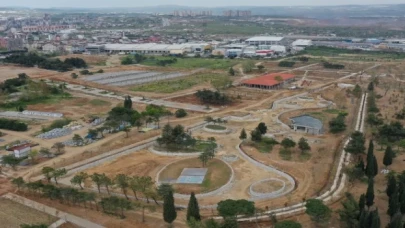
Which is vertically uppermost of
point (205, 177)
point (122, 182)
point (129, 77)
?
point (122, 182)

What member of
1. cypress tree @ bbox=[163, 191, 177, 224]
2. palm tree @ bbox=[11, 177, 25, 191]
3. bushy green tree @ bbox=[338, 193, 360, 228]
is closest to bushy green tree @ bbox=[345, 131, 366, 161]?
bushy green tree @ bbox=[338, 193, 360, 228]

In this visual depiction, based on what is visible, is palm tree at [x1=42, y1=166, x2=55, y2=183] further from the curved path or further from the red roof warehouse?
the red roof warehouse

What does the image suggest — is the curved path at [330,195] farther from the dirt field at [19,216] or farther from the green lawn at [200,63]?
the green lawn at [200,63]

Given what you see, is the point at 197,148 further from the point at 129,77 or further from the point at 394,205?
the point at 129,77

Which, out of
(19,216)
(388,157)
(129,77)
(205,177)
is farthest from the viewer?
(129,77)

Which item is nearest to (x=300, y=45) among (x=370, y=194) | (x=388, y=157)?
(x=388, y=157)

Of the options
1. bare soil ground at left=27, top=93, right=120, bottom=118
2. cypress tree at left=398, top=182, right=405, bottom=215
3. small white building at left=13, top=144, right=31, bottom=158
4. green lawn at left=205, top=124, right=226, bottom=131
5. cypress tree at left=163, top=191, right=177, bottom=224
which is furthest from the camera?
bare soil ground at left=27, top=93, right=120, bottom=118
